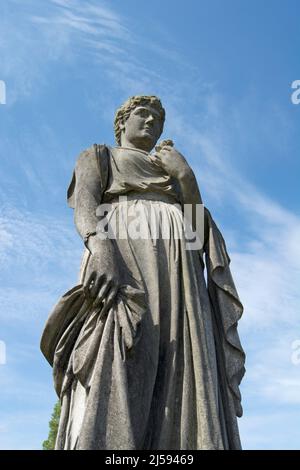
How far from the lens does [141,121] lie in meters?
8.94

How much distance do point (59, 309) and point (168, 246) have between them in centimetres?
149

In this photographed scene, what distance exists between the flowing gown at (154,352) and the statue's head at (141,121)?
0.95 m

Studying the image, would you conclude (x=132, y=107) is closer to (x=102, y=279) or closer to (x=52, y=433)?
(x=102, y=279)

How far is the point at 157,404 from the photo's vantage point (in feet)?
22.3

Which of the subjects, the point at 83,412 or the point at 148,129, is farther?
the point at 148,129

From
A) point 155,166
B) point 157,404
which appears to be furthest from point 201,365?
point 155,166

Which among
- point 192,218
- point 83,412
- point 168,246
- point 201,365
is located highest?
point 192,218

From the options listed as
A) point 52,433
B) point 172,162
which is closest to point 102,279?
point 172,162

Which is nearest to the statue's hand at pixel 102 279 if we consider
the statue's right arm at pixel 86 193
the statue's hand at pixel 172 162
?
the statue's right arm at pixel 86 193

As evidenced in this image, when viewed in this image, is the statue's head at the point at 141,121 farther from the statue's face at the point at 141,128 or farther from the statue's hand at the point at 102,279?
the statue's hand at the point at 102,279

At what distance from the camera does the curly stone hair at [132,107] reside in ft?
29.5
